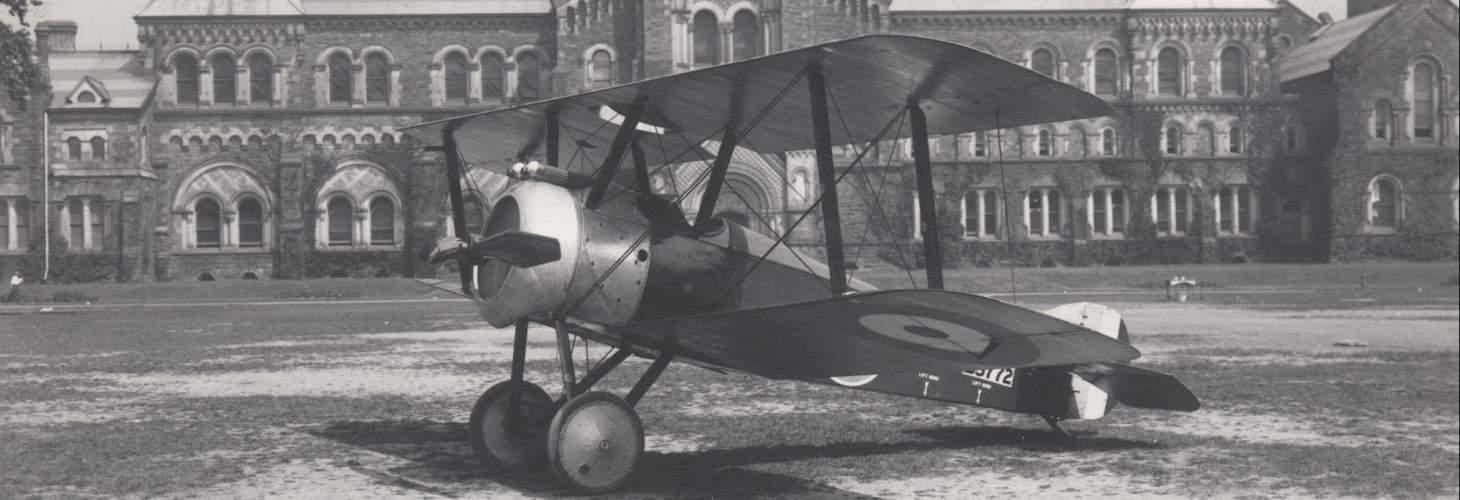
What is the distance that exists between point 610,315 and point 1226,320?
2491 cm

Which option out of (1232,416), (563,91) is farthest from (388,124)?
(1232,416)

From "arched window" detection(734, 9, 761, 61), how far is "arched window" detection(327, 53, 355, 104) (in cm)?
1839

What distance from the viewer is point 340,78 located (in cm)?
5888

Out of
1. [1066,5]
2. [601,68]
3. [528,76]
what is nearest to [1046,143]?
[1066,5]

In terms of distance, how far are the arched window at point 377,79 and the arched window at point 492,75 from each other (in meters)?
1.00

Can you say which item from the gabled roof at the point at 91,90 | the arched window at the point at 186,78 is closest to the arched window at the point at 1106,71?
the arched window at the point at 186,78

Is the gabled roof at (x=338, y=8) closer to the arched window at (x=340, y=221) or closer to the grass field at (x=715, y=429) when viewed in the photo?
the arched window at (x=340, y=221)

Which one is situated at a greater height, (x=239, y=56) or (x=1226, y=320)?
(x=239, y=56)

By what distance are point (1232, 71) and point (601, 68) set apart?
105ft

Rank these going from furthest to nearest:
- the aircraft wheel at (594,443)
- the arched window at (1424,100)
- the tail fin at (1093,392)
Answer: the arched window at (1424,100)
the tail fin at (1093,392)
the aircraft wheel at (594,443)

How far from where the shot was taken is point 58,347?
17.3 m

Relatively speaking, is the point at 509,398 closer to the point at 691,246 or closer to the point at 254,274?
the point at 691,246

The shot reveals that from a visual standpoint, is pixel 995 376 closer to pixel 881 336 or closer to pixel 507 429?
pixel 881 336

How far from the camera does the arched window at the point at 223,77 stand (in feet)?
190
